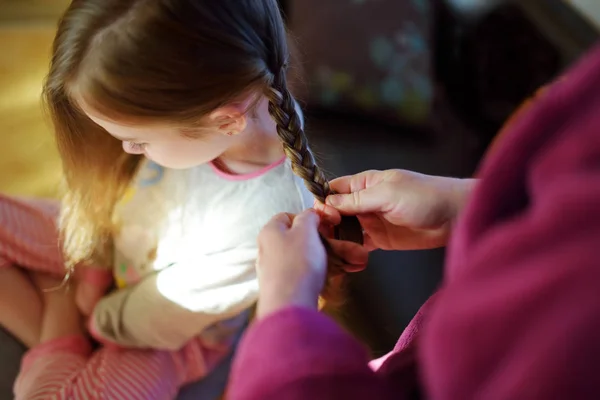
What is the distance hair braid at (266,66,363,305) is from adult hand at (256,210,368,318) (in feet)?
0.11

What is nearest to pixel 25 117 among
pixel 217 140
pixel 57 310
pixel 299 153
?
pixel 57 310

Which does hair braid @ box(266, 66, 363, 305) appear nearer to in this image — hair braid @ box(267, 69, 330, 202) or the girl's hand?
hair braid @ box(267, 69, 330, 202)

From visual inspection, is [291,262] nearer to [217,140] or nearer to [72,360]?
[217,140]

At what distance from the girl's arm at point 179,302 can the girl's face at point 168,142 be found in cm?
13

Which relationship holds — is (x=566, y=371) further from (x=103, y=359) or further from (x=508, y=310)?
(x=103, y=359)

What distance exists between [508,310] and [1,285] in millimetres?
796

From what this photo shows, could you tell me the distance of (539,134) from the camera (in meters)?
0.26

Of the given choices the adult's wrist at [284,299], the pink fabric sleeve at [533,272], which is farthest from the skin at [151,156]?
the pink fabric sleeve at [533,272]

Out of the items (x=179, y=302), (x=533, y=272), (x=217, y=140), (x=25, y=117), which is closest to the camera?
(x=533, y=272)

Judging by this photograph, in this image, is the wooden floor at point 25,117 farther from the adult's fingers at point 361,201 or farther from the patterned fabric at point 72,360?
the adult's fingers at point 361,201

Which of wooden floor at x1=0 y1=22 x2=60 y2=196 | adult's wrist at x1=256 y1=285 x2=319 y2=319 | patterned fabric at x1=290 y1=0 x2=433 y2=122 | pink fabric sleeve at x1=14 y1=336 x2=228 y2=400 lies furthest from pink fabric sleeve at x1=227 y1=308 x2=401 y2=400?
wooden floor at x1=0 y1=22 x2=60 y2=196

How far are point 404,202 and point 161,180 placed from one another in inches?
14.9

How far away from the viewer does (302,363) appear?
0.34m

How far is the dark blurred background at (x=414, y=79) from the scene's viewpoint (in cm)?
109
